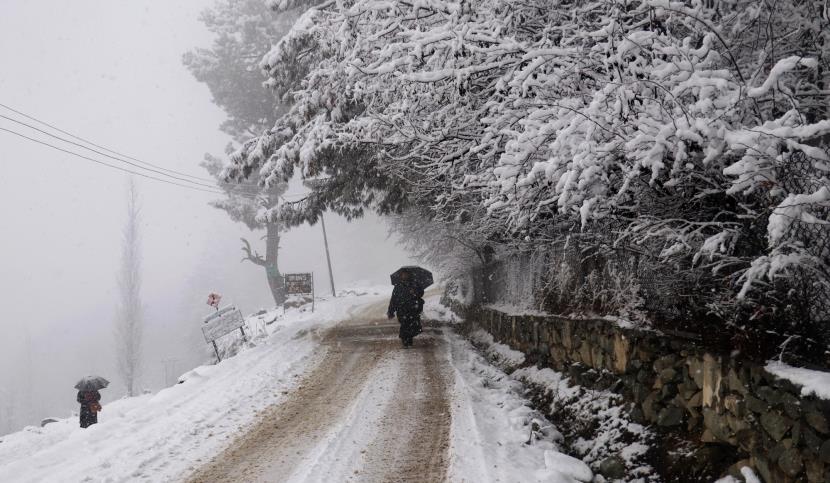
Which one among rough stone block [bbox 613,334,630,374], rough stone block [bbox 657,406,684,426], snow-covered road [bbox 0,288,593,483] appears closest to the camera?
rough stone block [bbox 657,406,684,426]

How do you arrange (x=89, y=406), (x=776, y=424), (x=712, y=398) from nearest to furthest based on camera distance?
1. (x=776, y=424)
2. (x=712, y=398)
3. (x=89, y=406)

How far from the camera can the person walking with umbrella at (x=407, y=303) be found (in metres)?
11.9

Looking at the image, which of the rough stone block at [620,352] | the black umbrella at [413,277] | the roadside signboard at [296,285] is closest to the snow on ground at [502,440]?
the rough stone block at [620,352]

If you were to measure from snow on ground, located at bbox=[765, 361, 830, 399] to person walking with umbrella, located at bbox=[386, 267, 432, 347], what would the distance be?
9.11m

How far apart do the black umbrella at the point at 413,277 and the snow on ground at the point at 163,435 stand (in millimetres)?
3907

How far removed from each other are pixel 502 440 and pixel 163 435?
3753 millimetres

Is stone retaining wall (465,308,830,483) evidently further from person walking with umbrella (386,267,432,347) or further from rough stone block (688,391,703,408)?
person walking with umbrella (386,267,432,347)

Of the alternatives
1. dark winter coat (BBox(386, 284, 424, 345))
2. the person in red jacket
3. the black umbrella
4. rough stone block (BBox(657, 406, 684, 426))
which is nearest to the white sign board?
the person in red jacket

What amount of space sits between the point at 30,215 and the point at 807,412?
666 ft

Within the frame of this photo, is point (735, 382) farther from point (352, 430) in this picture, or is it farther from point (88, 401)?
point (88, 401)

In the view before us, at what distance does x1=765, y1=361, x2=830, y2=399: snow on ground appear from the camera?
8.89ft

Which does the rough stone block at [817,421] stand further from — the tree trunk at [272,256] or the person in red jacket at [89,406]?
the tree trunk at [272,256]

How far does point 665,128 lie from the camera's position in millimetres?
3061

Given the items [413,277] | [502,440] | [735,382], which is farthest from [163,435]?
[413,277]
